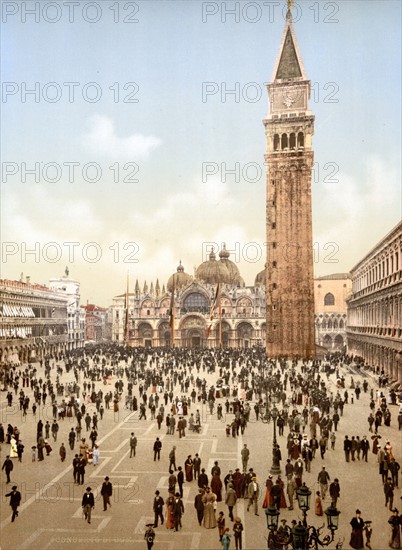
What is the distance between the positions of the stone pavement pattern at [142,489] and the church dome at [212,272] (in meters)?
73.1

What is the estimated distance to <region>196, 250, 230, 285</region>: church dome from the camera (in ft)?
333

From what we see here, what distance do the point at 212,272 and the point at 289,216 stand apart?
124 ft

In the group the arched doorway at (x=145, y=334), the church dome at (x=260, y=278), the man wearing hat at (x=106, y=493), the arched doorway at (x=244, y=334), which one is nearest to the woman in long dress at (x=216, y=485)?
the man wearing hat at (x=106, y=493)

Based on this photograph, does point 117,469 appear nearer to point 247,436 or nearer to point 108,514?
point 108,514

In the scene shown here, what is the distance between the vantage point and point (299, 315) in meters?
64.6

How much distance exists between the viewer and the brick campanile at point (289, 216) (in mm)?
64625

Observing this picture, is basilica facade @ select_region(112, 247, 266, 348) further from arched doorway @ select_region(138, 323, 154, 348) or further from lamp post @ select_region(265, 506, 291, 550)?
lamp post @ select_region(265, 506, 291, 550)

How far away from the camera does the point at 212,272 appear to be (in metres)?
102

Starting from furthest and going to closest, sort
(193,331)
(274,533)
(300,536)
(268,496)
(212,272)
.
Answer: (212,272) → (193,331) → (268,496) → (274,533) → (300,536)

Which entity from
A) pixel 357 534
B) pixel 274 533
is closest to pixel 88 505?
pixel 274 533

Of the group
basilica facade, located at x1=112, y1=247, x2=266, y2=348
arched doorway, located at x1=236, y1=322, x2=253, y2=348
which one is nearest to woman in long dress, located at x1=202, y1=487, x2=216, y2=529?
basilica facade, located at x1=112, y1=247, x2=266, y2=348

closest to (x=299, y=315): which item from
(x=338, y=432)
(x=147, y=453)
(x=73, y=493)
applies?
(x=338, y=432)

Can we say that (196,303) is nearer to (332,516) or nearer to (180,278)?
(180,278)

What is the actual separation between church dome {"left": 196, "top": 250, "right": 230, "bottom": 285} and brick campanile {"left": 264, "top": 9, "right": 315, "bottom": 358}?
34.8 meters
